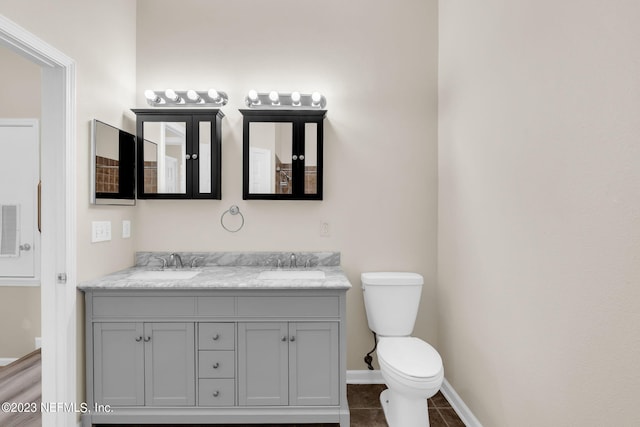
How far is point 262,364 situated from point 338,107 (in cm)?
184

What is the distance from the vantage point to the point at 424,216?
2523 mm

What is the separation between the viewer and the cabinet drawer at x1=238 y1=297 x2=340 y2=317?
1.92m

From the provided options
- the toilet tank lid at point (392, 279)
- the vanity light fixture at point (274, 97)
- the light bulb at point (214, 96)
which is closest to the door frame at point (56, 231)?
the light bulb at point (214, 96)

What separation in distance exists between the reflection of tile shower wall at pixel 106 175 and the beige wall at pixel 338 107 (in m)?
0.41

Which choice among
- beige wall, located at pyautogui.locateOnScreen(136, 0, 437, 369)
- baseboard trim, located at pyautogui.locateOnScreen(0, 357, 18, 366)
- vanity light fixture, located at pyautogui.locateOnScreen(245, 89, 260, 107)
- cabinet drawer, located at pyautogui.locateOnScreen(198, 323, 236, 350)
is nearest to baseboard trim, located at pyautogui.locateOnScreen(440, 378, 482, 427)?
beige wall, located at pyautogui.locateOnScreen(136, 0, 437, 369)

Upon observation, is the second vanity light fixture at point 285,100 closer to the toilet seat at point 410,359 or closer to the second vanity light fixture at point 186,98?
the second vanity light fixture at point 186,98

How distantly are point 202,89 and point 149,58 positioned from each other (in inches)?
17.5

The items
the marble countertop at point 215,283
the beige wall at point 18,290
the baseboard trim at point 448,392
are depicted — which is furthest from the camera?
the beige wall at point 18,290

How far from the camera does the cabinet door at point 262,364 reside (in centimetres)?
191

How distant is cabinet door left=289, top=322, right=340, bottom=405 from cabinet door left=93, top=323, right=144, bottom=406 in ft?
2.85

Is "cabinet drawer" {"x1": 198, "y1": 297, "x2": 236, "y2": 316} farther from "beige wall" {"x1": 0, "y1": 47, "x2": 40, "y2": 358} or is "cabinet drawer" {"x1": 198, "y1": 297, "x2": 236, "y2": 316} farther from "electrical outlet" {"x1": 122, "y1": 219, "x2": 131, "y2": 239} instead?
"beige wall" {"x1": 0, "y1": 47, "x2": 40, "y2": 358}

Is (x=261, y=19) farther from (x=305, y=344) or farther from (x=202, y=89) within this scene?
(x=305, y=344)

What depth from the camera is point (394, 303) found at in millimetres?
2244

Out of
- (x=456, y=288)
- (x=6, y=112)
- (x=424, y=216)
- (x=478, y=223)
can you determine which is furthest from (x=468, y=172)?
(x=6, y=112)
